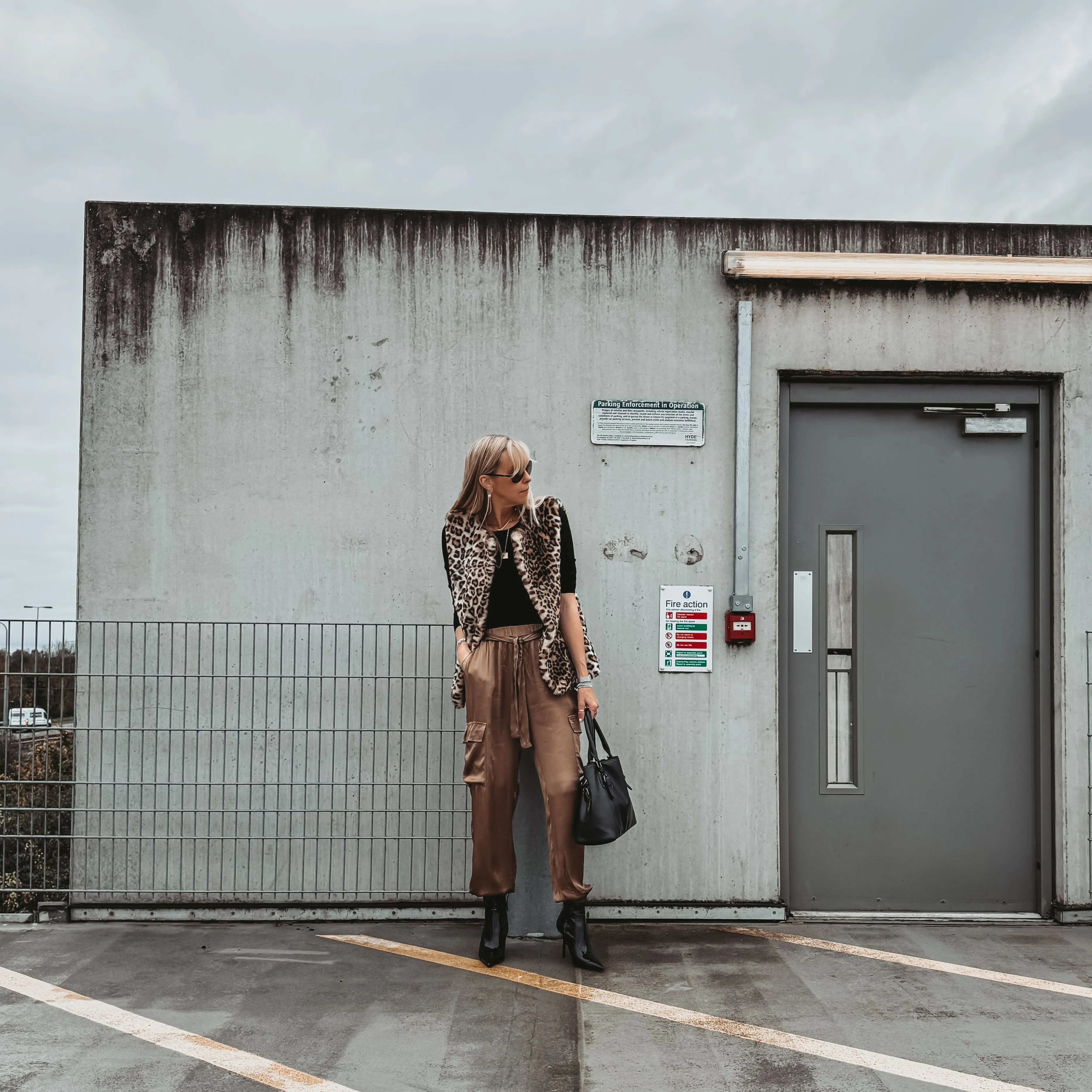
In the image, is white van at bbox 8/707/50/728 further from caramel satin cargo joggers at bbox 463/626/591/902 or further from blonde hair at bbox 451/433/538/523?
blonde hair at bbox 451/433/538/523

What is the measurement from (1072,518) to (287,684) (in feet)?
12.6

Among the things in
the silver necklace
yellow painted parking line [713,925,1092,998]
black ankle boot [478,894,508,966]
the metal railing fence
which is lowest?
yellow painted parking line [713,925,1092,998]

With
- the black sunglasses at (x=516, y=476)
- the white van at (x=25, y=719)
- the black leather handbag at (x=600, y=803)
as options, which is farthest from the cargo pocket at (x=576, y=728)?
the white van at (x=25, y=719)

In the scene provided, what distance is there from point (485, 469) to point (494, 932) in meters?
1.86

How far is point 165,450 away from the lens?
15.8ft

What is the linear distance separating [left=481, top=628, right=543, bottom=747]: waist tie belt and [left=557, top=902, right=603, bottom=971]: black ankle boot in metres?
0.69

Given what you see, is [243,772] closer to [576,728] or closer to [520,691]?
[520,691]

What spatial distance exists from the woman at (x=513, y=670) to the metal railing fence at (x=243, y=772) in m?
0.66

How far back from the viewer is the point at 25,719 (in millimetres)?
4625

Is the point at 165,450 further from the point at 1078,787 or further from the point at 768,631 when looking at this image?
the point at 1078,787

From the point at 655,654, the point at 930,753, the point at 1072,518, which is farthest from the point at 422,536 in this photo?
the point at 1072,518

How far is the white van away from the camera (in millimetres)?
4617

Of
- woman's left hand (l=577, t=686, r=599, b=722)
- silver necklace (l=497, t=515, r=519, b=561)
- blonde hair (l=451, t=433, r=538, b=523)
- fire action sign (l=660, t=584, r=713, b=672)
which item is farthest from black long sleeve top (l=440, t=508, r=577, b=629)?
fire action sign (l=660, t=584, r=713, b=672)

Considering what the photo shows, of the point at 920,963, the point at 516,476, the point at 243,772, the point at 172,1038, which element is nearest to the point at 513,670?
the point at 516,476
